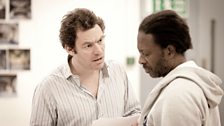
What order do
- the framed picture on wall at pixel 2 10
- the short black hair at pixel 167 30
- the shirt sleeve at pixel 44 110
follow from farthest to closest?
the framed picture on wall at pixel 2 10 → the shirt sleeve at pixel 44 110 → the short black hair at pixel 167 30

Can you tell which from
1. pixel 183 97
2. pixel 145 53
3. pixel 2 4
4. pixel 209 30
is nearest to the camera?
pixel 183 97

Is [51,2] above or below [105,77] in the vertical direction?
above

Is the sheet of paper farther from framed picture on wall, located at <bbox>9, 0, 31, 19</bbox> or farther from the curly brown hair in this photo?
framed picture on wall, located at <bbox>9, 0, 31, 19</bbox>

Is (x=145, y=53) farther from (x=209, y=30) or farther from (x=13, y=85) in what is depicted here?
(x=209, y=30)

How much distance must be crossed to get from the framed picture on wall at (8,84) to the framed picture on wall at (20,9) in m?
0.49

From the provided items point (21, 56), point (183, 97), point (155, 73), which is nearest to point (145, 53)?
point (155, 73)

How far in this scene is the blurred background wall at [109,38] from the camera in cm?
305

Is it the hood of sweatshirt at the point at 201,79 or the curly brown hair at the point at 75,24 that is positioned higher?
the curly brown hair at the point at 75,24

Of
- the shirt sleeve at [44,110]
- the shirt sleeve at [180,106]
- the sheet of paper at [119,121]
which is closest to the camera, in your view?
the shirt sleeve at [180,106]

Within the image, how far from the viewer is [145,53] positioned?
1236 mm

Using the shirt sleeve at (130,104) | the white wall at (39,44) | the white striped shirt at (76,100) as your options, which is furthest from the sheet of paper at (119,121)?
the white wall at (39,44)

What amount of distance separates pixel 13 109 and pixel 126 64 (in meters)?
1.05

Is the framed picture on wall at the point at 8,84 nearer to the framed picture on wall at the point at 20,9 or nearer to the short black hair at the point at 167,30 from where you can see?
the framed picture on wall at the point at 20,9

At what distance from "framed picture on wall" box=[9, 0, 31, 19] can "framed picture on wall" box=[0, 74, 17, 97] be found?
19.4 inches
